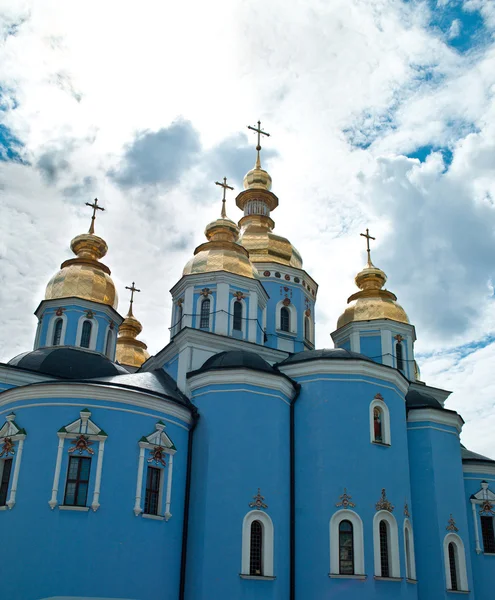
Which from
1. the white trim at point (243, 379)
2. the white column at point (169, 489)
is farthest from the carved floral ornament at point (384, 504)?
the white column at point (169, 489)

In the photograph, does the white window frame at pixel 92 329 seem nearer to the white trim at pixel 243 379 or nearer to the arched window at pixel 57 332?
the arched window at pixel 57 332

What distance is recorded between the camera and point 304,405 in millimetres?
17016

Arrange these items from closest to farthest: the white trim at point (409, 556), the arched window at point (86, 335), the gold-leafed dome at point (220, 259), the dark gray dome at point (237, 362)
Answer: the white trim at point (409, 556), the dark gray dome at point (237, 362), the gold-leafed dome at point (220, 259), the arched window at point (86, 335)

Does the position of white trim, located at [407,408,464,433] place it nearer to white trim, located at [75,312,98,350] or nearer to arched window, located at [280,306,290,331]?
arched window, located at [280,306,290,331]

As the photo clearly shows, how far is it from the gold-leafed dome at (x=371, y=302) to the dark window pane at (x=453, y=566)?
27.8 ft

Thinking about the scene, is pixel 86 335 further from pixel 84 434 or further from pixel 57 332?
pixel 84 434

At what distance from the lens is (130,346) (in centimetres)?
3052

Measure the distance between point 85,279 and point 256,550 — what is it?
11403 millimetres

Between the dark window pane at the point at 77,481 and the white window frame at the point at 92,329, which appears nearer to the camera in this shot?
the dark window pane at the point at 77,481

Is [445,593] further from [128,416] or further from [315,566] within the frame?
[128,416]

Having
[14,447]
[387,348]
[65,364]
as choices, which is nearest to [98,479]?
[14,447]

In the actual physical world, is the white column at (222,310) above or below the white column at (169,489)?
above

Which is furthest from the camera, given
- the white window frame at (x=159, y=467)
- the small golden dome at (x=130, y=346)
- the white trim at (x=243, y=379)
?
the small golden dome at (x=130, y=346)

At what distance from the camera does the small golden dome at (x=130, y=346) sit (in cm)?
2972
